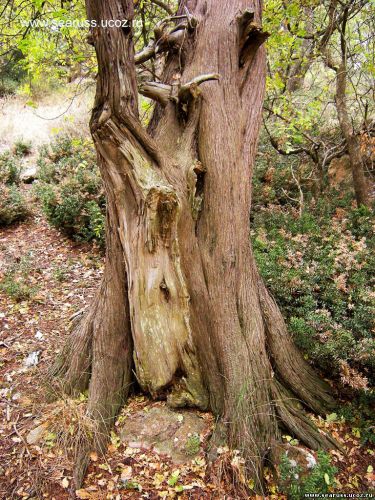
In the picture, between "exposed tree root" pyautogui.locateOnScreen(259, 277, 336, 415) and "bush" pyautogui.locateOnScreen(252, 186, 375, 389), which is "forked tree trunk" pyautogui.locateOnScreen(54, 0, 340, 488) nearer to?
"exposed tree root" pyautogui.locateOnScreen(259, 277, 336, 415)

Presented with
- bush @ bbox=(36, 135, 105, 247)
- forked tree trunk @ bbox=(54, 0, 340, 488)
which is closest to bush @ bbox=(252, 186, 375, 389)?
forked tree trunk @ bbox=(54, 0, 340, 488)

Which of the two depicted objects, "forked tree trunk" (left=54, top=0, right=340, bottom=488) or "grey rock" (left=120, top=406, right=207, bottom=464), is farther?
"grey rock" (left=120, top=406, right=207, bottom=464)

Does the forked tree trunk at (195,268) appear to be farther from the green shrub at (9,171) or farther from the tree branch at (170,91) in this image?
the green shrub at (9,171)

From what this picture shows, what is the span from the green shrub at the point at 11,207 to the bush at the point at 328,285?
15.0 ft

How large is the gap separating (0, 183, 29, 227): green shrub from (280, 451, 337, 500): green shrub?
618cm

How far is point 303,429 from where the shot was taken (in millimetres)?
3164

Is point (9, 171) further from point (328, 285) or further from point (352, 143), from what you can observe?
point (328, 285)

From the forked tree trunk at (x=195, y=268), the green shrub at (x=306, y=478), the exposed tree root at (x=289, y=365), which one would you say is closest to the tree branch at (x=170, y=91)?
the forked tree trunk at (x=195, y=268)

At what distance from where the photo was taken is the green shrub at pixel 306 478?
2.62 metres

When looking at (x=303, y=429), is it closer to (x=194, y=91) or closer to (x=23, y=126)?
(x=194, y=91)

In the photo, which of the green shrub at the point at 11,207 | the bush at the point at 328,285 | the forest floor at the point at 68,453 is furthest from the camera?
the green shrub at the point at 11,207

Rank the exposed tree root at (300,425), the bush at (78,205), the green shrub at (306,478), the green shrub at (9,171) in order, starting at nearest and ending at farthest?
1. the green shrub at (306,478)
2. the exposed tree root at (300,425)
3. the bush at (78,205)
4. the green shrub at (9,171)

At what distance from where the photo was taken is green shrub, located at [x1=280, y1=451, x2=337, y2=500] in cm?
262

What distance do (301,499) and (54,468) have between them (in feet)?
6.01
